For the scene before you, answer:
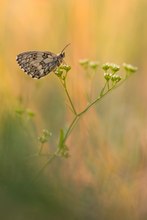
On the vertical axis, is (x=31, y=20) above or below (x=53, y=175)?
above

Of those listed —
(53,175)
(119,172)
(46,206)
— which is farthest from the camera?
(119,172)

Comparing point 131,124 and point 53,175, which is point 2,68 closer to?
point 131,124

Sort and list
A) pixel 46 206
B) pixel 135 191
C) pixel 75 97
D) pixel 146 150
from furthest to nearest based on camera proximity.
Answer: pixel 75 97 < pixel 146 150 < pixel 135 191 < pixel 46 206

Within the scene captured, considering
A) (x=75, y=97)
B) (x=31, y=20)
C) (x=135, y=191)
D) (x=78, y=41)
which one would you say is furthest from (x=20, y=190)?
(x=31, y=20)

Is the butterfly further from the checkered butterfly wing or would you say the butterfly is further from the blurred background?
the blurred background

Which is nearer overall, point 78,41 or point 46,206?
point 46,206

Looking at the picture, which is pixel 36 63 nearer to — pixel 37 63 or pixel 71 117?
pixel 37 63

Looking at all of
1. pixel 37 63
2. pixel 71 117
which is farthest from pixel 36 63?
pixel 71 117

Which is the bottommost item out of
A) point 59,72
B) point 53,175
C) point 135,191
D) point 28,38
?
point 135,191
